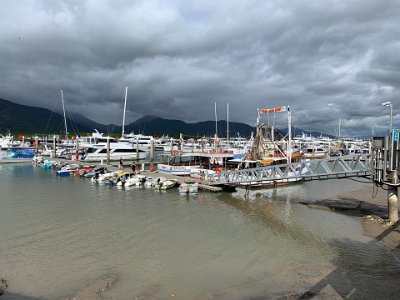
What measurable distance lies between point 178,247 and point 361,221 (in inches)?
567

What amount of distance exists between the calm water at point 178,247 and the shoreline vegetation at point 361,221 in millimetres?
462

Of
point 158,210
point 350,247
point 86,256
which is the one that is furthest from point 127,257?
point 350,247

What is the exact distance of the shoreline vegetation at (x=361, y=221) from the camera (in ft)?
39.7

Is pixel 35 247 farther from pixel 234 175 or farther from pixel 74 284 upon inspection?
pixel 234 175

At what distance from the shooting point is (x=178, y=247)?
18.1 m

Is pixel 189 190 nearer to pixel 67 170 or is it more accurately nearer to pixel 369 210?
pixel 369 210

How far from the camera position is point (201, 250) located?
17.6 m

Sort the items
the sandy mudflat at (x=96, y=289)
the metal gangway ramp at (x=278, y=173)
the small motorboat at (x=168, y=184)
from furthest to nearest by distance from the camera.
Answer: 1. the small motorboat at (x=168, y=184)
2. the metal gangway ramp at (x=278, y=173)
3. the sandy mudflat at (x=96, y=289)

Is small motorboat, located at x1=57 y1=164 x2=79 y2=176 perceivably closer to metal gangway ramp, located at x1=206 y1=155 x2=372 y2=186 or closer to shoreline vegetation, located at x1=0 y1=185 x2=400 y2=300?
metal gangway ramp, located at x1=206 y1=155 x2=372 y2=186

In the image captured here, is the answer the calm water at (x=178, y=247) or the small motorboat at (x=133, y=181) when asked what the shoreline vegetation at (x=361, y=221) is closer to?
the calm water at (x=178, y=247)

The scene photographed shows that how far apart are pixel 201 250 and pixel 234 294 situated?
5439mm

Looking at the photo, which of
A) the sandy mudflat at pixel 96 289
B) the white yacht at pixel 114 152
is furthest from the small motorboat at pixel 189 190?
the white yacht at pixel 114 152

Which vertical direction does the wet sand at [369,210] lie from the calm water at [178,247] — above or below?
above

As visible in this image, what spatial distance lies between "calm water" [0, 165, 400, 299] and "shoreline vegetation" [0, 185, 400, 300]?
1.51 feet
